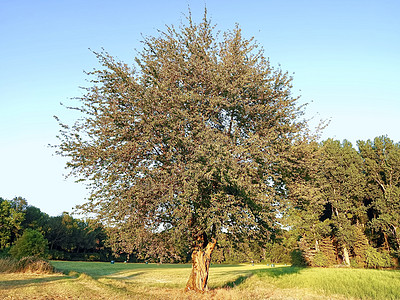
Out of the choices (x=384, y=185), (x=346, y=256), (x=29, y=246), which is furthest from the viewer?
(x=384, y=185)

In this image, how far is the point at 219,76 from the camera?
14.5m

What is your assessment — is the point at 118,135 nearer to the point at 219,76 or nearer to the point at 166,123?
the point at 166,123

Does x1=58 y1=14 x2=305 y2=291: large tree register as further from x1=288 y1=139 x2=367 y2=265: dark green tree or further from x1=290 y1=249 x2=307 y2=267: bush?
x1=290 y1=249 x2=307 y2=267: bush

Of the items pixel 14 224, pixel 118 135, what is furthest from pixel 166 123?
pixel 14 224

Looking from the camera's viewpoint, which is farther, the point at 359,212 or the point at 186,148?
the point at 359,212

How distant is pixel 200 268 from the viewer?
16.2 meters

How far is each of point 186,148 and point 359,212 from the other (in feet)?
175

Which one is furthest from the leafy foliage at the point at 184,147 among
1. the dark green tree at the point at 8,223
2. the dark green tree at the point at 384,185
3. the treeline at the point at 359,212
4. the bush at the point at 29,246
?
the dark green tree at the point at 8,223

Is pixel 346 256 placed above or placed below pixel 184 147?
below

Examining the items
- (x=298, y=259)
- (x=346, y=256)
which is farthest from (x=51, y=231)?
(x=346, y=256)

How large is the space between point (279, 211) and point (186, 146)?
227 inches

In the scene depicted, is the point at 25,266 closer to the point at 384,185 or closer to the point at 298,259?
the point at 298,259

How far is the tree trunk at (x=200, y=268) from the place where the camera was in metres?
16.1

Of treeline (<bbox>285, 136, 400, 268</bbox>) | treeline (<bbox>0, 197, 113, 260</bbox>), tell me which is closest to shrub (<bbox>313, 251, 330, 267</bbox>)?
treeline (<bbox>285, 136, 400, 268</bbox>)
